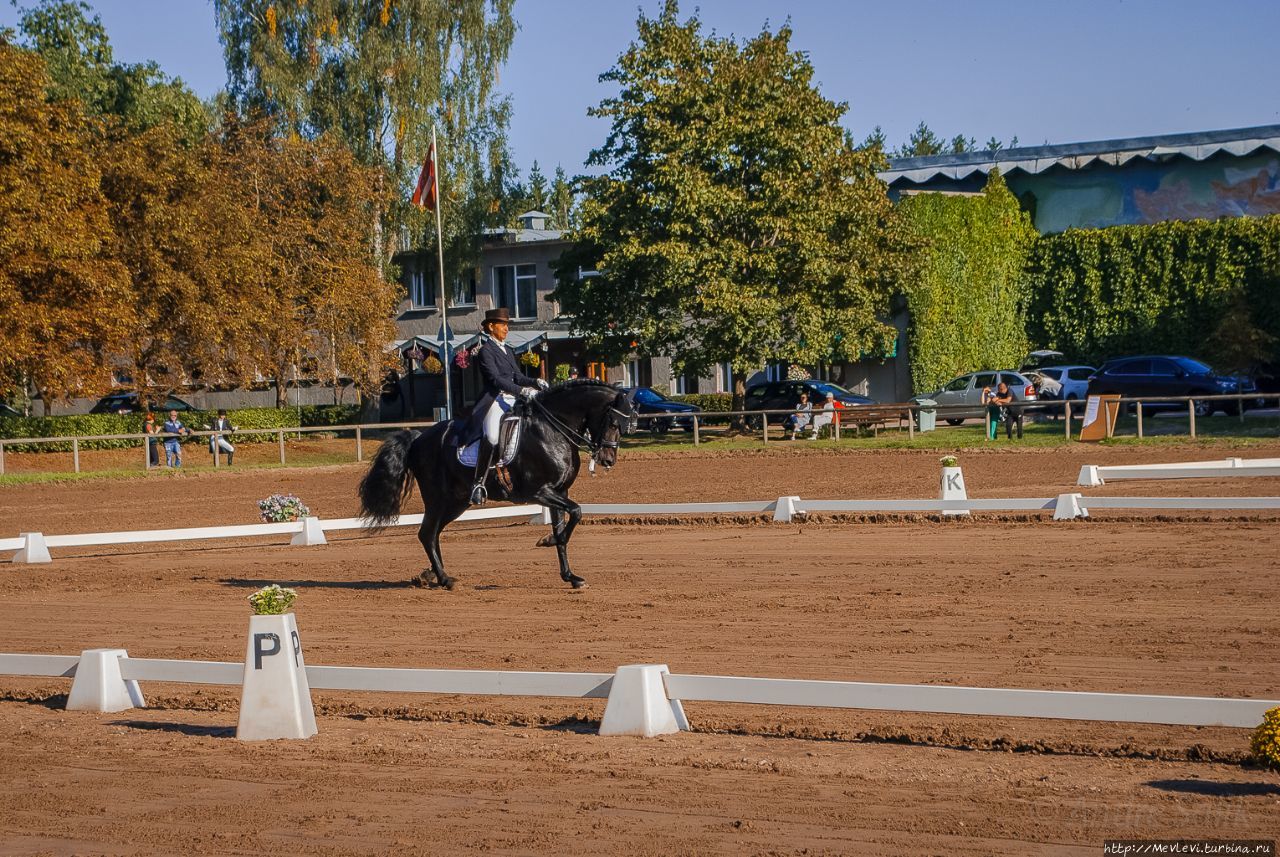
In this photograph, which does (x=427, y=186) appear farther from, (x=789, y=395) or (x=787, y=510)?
(x=787, y=510)

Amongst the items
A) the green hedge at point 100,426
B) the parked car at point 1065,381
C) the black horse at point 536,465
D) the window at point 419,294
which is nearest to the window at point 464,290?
the window at point 419,294

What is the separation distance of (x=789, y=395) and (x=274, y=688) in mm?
34761

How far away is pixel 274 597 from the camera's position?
8.52 meters

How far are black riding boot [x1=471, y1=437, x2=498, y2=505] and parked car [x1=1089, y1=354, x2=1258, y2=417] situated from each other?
2684 centimetres

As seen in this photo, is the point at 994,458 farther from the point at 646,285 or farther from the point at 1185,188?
the point at 1185,188

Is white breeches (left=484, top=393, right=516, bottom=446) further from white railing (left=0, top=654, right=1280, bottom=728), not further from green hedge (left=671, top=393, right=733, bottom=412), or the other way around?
green hedge (left=671, top=393, right=733, bottom=412)

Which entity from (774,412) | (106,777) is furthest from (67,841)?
(774,412)

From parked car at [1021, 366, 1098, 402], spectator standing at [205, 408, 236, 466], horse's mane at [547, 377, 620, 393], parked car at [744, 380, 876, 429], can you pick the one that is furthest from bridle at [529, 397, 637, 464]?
parked car at [1021, 366, 1098, 402]

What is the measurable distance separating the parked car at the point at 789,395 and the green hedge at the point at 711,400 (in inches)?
238

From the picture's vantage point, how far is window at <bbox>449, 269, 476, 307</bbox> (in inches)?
2129

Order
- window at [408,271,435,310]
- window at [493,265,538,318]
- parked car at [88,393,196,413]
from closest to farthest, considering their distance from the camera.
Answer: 1. parked car at [88,393,196,413]
2. window at [493,265,538,318]
3. window at [408,271,435,310]

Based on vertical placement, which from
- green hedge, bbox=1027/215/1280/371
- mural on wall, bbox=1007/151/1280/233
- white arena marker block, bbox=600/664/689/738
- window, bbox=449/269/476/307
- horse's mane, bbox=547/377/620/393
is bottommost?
white arena marker block, bbox=600/664/689/738

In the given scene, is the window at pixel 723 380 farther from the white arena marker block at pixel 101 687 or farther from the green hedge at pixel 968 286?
the white arena marker block at pixel 101 687

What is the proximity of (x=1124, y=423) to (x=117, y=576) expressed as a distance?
25819mm
